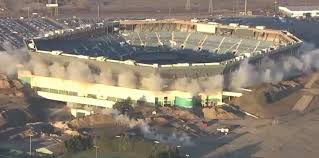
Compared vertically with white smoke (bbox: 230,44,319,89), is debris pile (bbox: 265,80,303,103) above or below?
below

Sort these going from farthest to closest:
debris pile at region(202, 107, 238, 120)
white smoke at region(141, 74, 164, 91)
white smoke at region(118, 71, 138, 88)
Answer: white smoke at region(118, 71, 138, 88) < white smoke at region(141, 74, 164, 91) < debris pile at region(202, 107, 238, 120)

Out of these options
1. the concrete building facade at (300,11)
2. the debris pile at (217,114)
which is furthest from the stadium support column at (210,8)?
the debris pile at (217,114)

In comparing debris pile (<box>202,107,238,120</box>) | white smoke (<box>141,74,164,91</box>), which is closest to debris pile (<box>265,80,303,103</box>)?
Answer: debris pile (<box>202,107,238,120</box>)

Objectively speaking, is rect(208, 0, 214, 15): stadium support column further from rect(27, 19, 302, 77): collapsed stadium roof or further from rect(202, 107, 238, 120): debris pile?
rect(202, 107, 238, 120): debris pile

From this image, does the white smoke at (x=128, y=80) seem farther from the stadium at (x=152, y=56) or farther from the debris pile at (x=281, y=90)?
the debris pile at (x=281, y=90)

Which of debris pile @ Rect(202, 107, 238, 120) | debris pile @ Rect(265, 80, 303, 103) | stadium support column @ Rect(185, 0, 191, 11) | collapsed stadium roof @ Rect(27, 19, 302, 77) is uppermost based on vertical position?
stadium support column @ Rect(185, 0, 191, 11)

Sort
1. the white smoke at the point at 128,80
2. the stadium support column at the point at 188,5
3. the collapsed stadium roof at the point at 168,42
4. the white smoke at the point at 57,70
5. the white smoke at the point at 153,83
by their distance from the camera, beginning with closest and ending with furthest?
the white smoke at the point at 153,83 < the white smoke at the point at 128,80 < the white smoke at the point at 57,70 < the collapsed stadium roof at the point at 168,42 < the stadium support column at the point at 188,5

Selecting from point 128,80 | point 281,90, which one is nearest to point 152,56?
point 128,80

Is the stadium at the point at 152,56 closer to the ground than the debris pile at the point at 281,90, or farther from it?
farther from it

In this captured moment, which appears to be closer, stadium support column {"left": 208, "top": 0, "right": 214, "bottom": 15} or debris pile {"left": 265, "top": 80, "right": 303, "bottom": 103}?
debris pile {"left": 265, "top": 80, "right": 303, "bottom": 103}

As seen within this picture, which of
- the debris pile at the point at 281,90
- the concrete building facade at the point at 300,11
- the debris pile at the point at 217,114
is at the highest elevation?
the concrete building facade at the point at 300,11
